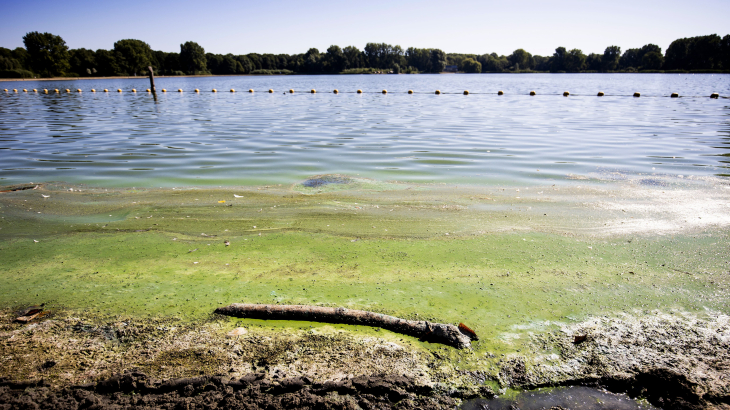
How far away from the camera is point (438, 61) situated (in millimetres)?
168875

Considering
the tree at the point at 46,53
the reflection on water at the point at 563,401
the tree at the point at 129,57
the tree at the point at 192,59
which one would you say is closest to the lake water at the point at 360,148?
the reflection on water at the point at 563,401

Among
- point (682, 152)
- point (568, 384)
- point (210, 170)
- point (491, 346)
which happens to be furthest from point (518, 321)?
point (682, 152)

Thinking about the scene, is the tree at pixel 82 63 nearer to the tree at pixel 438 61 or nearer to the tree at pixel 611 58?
the tree at pixel 438 61

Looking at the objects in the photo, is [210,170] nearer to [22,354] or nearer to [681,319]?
[22,354]

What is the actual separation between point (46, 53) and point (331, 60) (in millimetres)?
96166

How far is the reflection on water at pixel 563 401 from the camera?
2535 millimetres

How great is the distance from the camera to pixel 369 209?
6.65 meters

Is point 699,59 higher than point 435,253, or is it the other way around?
point 699,59

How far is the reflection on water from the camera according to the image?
2.54 metres

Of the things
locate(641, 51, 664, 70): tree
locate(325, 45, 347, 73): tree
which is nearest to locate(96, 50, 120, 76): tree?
locate(325, 45, 347, 73): tree

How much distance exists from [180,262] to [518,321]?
367 cm

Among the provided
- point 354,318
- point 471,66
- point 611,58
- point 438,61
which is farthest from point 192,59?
point 611,58

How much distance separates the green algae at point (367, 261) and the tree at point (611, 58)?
7171 inches

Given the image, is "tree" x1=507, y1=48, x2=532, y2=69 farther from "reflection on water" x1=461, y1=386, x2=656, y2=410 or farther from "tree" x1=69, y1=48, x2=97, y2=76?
"reflection on water" x1=461, y1=386, x2=656, y2=410
